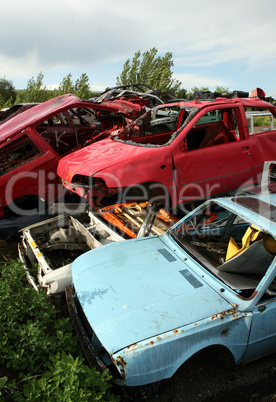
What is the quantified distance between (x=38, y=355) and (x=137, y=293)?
910 mm

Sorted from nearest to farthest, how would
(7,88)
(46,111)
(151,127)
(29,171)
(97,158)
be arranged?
(97,158)
(29,171)
(46,111)
(151,127)
(7,88)

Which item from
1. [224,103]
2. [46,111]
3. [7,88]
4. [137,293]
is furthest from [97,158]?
Result: [7,88]

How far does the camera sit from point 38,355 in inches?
97.1

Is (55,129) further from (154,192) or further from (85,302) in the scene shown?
(85,302)

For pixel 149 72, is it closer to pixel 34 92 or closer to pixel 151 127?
pixel 34 92

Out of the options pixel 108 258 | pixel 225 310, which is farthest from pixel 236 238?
pixel 108 258

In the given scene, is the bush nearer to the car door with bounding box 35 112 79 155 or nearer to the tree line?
the car door with bounding box 35 112 79 155

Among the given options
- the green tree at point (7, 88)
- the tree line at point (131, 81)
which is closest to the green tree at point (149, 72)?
the tree line at point (131, 81)

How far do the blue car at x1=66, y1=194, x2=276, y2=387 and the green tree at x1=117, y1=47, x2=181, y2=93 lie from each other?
18555 mm

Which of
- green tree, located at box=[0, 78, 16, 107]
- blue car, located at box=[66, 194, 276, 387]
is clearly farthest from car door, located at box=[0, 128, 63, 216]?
green tree, located at box=[0, 78, 16, 107]

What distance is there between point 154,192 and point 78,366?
2829 mm

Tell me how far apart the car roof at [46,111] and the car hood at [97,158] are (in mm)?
831

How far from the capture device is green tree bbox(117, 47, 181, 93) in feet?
65.6

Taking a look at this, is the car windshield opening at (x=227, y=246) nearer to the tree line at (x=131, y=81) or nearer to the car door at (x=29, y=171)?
the car door at (x=29, y=171)
